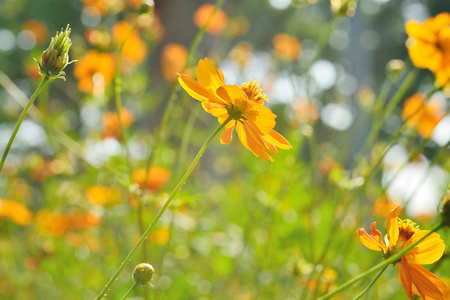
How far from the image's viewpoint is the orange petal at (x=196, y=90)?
1.31 feet

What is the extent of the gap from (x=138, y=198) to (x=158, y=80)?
192 centimetres

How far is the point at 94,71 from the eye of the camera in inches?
43.5

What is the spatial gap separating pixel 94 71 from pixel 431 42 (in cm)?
78

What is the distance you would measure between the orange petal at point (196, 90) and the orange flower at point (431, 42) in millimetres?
486

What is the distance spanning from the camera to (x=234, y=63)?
5.06 ft

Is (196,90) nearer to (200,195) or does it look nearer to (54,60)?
(54,60)

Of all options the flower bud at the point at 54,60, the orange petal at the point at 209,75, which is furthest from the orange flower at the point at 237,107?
the flower bud at the point at 54,60

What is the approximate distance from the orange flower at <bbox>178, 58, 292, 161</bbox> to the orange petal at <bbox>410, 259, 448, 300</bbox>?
17 centimetres

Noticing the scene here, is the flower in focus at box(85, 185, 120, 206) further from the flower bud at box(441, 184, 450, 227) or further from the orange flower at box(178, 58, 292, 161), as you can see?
the flower bud at box(441, 184, 450, 227)

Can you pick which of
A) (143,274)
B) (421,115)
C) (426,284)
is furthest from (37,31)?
(426,284)

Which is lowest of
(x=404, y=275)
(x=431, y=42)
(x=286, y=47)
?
(x=404, y=275)

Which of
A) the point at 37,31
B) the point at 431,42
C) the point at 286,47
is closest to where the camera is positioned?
the point at 431,42

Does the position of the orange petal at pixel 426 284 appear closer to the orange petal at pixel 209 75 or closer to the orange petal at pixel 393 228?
the orange petal at pixel 393 228

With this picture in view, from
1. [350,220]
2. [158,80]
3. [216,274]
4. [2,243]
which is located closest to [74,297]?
[216,274]
